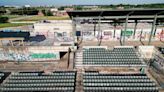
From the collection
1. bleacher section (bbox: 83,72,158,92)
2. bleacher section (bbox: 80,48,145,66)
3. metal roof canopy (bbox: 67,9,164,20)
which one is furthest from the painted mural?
bleacher section (bbox: 83,72,158,92)

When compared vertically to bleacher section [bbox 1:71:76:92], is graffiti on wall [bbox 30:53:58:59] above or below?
above

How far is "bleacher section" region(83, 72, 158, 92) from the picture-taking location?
25078 mm

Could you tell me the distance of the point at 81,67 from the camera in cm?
3372

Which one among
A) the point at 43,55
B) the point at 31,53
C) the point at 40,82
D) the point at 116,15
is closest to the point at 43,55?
the point at 43,55

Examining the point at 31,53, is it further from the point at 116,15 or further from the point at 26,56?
the point at 116,15

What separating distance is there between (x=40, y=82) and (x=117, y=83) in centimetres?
1317

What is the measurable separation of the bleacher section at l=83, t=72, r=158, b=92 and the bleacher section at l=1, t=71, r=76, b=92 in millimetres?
2827

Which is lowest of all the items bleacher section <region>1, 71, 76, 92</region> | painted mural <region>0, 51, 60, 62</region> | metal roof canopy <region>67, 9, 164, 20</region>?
bleacher section <region>1, 71, 76, 92</region>

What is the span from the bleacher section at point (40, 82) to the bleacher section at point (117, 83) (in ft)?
9.28

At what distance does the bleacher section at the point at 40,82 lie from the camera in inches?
990

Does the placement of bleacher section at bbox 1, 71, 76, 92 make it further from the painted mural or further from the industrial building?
the painted mural

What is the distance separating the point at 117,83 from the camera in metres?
26.3

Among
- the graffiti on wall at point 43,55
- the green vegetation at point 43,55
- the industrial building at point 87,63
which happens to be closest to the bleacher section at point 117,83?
the industrial building at point 87,63

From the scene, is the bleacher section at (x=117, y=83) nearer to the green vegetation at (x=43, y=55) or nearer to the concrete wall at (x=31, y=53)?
the concrete wall at (x=31, y=53)
